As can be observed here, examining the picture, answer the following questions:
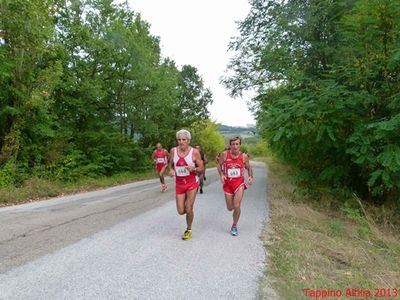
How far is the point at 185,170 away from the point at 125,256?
5.77 feet

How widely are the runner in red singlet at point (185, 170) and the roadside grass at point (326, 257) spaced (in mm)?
1536

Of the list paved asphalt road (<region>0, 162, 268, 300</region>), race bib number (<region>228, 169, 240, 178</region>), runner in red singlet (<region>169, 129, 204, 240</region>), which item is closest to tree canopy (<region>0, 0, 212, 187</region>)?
paved asphalt road (<region>0, 162, 268, 300</region>)

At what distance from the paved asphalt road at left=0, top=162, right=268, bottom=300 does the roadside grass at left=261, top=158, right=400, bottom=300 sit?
0.32m

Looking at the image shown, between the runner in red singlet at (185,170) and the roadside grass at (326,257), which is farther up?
the runner in red singlet at (185,170)

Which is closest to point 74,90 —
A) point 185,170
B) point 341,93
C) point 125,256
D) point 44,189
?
point 44,189

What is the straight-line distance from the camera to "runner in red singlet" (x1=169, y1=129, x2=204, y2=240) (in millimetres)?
6020

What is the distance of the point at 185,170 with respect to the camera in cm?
603

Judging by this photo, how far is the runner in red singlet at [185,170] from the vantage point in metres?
6.02

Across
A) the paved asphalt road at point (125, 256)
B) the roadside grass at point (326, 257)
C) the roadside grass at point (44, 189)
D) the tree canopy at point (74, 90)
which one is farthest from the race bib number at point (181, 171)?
the tree canopy at point (74, 90)

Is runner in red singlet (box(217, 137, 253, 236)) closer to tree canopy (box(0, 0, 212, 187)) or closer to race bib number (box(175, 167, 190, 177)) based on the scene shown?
race bib number (box(175, 167, 190, 177))

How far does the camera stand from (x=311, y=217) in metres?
8.73

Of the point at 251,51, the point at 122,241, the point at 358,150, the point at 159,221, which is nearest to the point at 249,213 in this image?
the point at 159,221

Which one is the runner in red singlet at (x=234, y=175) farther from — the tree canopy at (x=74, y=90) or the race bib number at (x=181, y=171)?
the tree canopy at (x=74, y=90)

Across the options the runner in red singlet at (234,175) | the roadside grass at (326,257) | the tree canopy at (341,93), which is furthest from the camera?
the tree canopy at (341,93)
